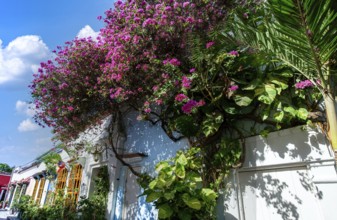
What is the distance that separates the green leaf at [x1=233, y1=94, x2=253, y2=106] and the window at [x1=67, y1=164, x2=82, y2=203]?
6513mm

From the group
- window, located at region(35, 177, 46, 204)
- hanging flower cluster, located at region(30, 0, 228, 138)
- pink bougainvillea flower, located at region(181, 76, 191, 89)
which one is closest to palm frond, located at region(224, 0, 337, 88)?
pink bougainvillea flower, located at region(181, 76, 191, 89)

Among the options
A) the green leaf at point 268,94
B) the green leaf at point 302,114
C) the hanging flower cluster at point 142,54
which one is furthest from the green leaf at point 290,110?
the hanging flower cluster at point 142,54

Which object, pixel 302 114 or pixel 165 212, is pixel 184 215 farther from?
pixel 302 114

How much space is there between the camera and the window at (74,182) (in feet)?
24.3

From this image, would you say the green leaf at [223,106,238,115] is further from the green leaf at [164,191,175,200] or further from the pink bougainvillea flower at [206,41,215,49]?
the green leaf at [164,191,175,200]

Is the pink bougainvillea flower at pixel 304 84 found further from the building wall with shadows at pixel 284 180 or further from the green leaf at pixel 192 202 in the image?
the green leaf at pixel 192 202

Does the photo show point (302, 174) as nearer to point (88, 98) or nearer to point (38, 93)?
point (88, 98)

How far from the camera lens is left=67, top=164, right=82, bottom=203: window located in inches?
292

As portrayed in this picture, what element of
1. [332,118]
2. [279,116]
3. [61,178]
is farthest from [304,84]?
[61,178]

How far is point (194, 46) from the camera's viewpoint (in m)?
3.58

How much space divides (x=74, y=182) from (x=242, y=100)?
7.50m

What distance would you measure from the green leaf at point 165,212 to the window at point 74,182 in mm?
5512

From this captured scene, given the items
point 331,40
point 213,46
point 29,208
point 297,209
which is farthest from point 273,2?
point 29,208

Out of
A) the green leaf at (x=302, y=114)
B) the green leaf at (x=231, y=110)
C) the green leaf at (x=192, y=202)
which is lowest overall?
the green leaf at (x=192, y=202)
